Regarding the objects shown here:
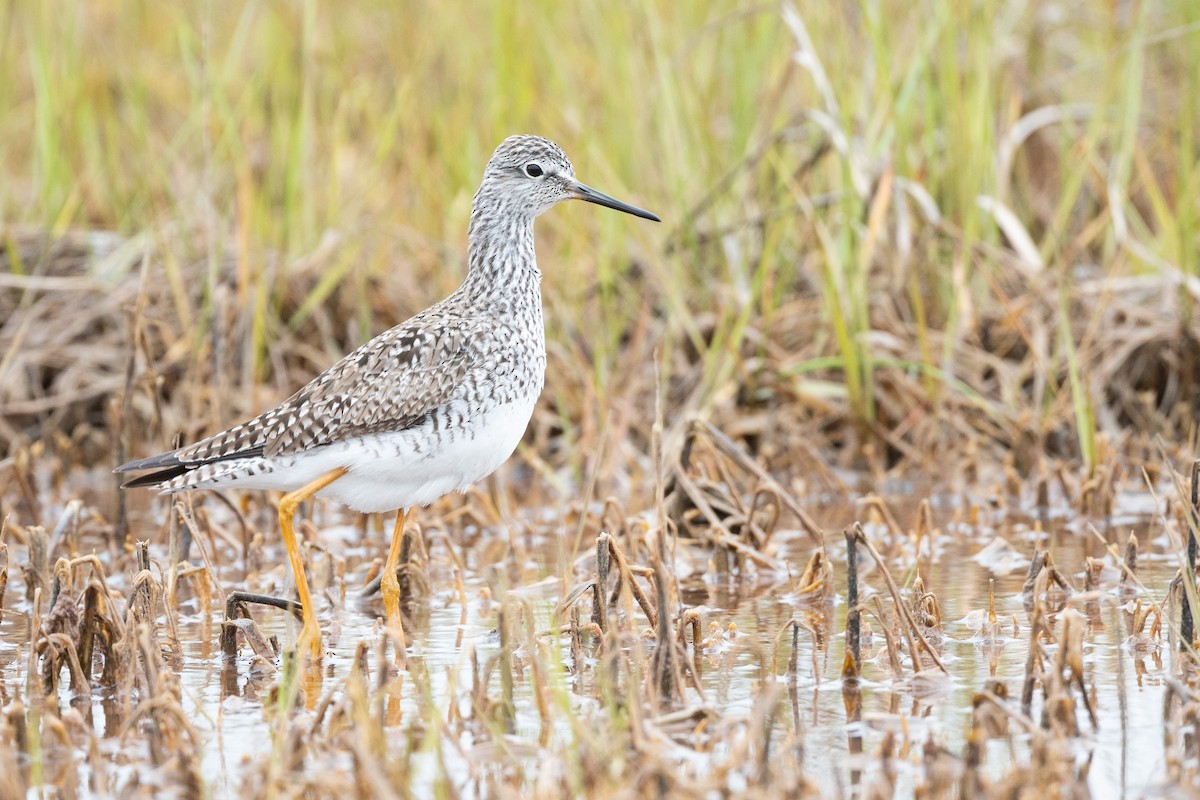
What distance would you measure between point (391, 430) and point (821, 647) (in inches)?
64.6

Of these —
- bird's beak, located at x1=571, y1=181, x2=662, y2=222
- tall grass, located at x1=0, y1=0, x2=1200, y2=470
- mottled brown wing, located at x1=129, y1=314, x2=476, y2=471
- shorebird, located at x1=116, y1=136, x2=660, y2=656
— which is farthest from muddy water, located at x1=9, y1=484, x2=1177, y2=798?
bird's beak, located at x1=571, y1=181, x2=662, y2=222

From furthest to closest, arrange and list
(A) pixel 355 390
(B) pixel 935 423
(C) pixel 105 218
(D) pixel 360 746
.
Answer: (C) pixel 105 218, (B) pixel 935 423, (A) pixel 355 390, (D) pixel 360 746

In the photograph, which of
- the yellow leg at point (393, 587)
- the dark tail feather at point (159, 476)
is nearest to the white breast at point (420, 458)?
the yellow leg at point (393, 587)

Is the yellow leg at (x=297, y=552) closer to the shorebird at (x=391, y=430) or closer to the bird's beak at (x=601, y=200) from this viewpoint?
the shorebird at (x=391, y=430)

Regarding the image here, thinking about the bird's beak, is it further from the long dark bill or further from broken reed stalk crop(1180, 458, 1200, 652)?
broken reed stalk crop(1180, 458, 1200, 652)

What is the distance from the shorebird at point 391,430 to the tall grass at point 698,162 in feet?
7.62

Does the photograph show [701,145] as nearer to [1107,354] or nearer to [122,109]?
[1107,354]

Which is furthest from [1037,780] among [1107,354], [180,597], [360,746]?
[1107,354]

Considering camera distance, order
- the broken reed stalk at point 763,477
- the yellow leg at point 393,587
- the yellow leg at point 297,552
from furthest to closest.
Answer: the broken reed stalk at point 763,477, the yellow leg at point 393,587, the yellow leg at point 297,552

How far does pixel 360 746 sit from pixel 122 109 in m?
9.52

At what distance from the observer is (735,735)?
4.07m

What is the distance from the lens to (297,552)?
5766mm

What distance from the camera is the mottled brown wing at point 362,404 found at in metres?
5.74

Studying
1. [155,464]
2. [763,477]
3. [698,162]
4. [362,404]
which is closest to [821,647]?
[763,477]
